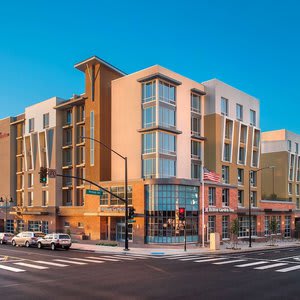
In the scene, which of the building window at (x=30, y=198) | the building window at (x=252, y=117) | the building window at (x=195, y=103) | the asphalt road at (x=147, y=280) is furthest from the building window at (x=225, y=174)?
the building window at (x=30, y=198)

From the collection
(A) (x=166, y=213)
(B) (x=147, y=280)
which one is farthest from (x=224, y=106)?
(B) (x=147, y=280)

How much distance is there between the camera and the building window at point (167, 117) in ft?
165

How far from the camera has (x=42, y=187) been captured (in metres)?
66.4

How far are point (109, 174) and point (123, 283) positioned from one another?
37.1 m

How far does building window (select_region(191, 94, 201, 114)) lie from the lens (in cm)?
5653

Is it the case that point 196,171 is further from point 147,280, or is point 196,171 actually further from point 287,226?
point 147,280

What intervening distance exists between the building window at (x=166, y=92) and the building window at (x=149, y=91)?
2.85 ft

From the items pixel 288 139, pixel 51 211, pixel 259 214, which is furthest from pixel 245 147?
pixel 51 211

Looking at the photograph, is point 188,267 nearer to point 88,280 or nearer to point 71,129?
point 88,280

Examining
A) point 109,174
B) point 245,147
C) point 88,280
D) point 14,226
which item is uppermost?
point 245,147

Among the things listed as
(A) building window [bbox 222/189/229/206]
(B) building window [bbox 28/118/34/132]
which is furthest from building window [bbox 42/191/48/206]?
(A) building window [bbox 222/189/229/206]

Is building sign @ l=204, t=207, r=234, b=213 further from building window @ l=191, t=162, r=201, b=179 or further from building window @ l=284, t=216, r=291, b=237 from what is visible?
building window @ l=284, t=216, r=291, b=237

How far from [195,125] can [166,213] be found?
1621cm

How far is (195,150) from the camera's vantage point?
5688 centimetres
